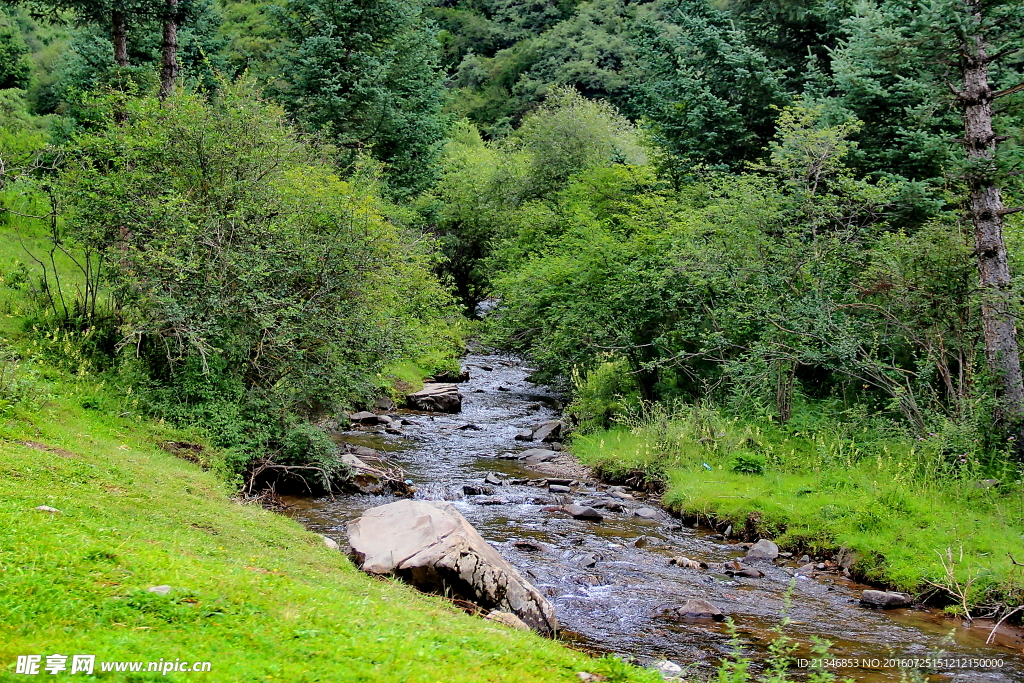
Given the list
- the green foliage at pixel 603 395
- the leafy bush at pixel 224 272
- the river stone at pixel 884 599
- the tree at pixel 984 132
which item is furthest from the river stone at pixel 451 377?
the river stone at pixel 884 599

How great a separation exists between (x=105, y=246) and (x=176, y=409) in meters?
4.00

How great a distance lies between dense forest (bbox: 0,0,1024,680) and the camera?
47.0 ft

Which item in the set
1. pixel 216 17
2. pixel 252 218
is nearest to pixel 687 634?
pixel 252 218

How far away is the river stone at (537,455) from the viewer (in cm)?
2048

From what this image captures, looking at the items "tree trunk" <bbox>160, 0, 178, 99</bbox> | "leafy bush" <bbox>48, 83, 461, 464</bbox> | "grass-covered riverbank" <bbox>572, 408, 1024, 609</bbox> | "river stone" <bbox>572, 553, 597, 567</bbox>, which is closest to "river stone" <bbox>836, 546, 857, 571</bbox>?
"grass-covered riverbank" <bbox>572, 408, 1024, 609</bbox>

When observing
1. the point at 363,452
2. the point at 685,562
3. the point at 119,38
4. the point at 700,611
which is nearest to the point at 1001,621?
the point at 700,611

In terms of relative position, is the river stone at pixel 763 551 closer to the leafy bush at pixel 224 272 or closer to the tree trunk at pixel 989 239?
the tree trunk at pixel 989 239

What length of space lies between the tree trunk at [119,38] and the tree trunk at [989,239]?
71.3ft

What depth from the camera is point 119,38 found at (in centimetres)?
2180

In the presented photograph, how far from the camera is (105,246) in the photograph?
15.5 meters

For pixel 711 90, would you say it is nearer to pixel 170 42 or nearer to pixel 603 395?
pixel 603 395

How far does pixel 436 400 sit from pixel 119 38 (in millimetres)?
15127

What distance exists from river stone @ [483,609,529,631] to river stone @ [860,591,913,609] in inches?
227

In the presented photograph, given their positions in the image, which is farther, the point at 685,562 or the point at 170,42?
the point at 170,42
